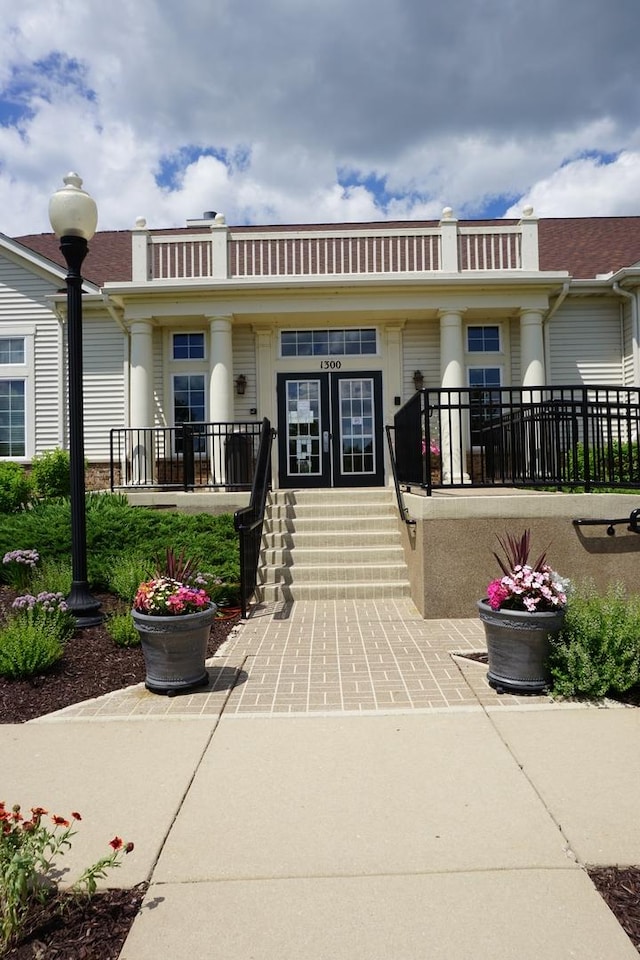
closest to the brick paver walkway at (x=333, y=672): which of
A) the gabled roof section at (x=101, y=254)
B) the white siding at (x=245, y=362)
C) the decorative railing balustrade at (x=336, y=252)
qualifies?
the white siding at (x=245, y=362)

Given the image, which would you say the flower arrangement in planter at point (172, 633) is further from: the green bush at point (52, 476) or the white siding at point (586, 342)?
the white siding at point (586, 342)

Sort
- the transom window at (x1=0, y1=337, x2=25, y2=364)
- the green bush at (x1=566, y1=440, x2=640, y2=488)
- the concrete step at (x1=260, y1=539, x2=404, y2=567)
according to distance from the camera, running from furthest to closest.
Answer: the transom window at (x1=0, y1=337, x2=25, y2=364) < the concrete step at (x1=260, y1=539, x2=404, y2=567) < the green bush at (x1=566, y1=440, x2=640, y2=488)

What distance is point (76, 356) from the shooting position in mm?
6105

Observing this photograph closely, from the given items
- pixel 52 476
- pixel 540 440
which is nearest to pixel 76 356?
pixel 540 440

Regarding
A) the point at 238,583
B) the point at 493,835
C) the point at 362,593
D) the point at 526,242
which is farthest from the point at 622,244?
the point at 493,835

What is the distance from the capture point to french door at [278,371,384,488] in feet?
40.8

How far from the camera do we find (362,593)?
759 centimetres

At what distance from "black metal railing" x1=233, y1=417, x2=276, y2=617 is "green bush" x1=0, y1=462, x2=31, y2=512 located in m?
4.53

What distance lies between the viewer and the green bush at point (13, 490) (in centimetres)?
1041

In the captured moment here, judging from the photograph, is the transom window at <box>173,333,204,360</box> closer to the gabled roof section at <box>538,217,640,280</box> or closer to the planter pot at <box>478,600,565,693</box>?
the gabled roof section at <box>538,217,640,280</box>

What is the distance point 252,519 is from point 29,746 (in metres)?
4.18

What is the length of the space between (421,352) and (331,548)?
597 centimetres

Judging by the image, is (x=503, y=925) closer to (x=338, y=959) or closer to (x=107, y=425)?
(x=338, y=959)

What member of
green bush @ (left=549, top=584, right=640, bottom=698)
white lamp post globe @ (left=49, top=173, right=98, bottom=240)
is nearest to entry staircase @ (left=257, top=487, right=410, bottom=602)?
green bush @ (left=549, top=584, right=640, bottom=698)
